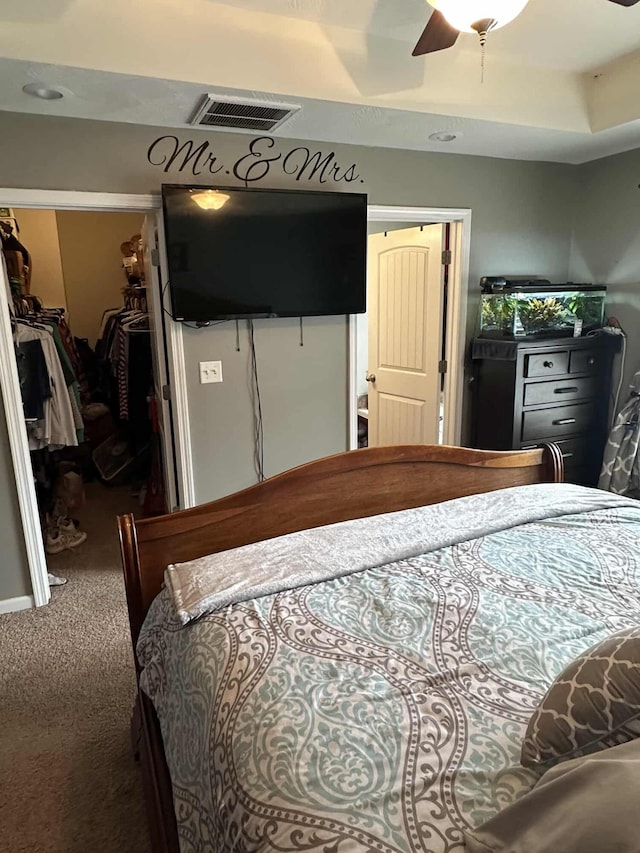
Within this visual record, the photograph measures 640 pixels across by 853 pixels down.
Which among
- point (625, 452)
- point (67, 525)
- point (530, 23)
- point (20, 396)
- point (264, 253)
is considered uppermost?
point (530, 23)

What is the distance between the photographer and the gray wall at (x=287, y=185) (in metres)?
2.58

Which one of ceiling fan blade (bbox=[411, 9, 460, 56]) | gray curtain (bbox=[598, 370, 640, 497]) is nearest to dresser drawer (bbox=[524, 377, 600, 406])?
gray curtain (bbox=[598, 370, 640, 497])

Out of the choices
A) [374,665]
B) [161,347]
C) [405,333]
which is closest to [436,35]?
[161,347]

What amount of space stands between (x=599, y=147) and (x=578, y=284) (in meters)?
0.82

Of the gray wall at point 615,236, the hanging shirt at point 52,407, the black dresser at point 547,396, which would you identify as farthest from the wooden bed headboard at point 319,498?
the hanging shirt at point 52,407

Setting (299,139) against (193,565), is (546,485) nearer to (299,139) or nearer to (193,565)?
(193,565)

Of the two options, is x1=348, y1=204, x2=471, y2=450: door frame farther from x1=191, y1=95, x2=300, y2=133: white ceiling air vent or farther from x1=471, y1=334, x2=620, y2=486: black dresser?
x1=191, y1=95, x2=300, y2=133: white ceiling air vent

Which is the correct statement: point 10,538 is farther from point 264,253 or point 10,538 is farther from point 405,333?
point 405,333

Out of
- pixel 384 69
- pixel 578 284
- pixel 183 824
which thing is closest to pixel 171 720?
pixel 183 824

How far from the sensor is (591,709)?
878 millimetres

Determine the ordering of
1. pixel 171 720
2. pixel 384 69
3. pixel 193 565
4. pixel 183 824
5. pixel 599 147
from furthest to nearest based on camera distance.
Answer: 1. pixel 599 147
2. pixel 384 69
3. pixel 193 565
4. pixel 171 720
5. pixel 183 824

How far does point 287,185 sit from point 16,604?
262 centimetres

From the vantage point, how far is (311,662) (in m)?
1.18

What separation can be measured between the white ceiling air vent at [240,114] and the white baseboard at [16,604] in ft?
8.27
